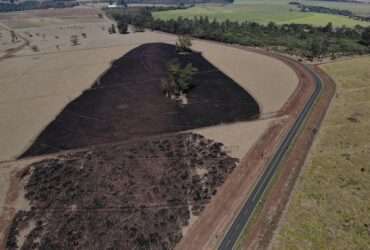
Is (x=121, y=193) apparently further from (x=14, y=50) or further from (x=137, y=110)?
(x=14, y=50)

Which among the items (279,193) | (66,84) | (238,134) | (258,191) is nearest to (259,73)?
(238,134)

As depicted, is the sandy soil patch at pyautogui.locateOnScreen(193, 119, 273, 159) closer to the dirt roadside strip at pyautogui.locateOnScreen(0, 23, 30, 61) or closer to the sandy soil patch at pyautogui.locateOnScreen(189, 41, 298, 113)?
the sandy soil patch at pyautogui.locateOnScreen(189, 41, 298, 113)

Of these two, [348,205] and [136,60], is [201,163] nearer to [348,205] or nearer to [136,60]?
[348,205]

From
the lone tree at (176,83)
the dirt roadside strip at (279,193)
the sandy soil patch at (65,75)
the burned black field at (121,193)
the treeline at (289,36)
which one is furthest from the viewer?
the treeline at (289,36)

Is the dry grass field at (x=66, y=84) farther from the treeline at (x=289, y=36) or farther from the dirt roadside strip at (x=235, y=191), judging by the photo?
the treeline at (x=289, y=36)

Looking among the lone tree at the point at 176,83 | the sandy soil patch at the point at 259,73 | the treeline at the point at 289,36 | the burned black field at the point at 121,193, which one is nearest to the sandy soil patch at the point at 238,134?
the burned black field at the point at 121,193
